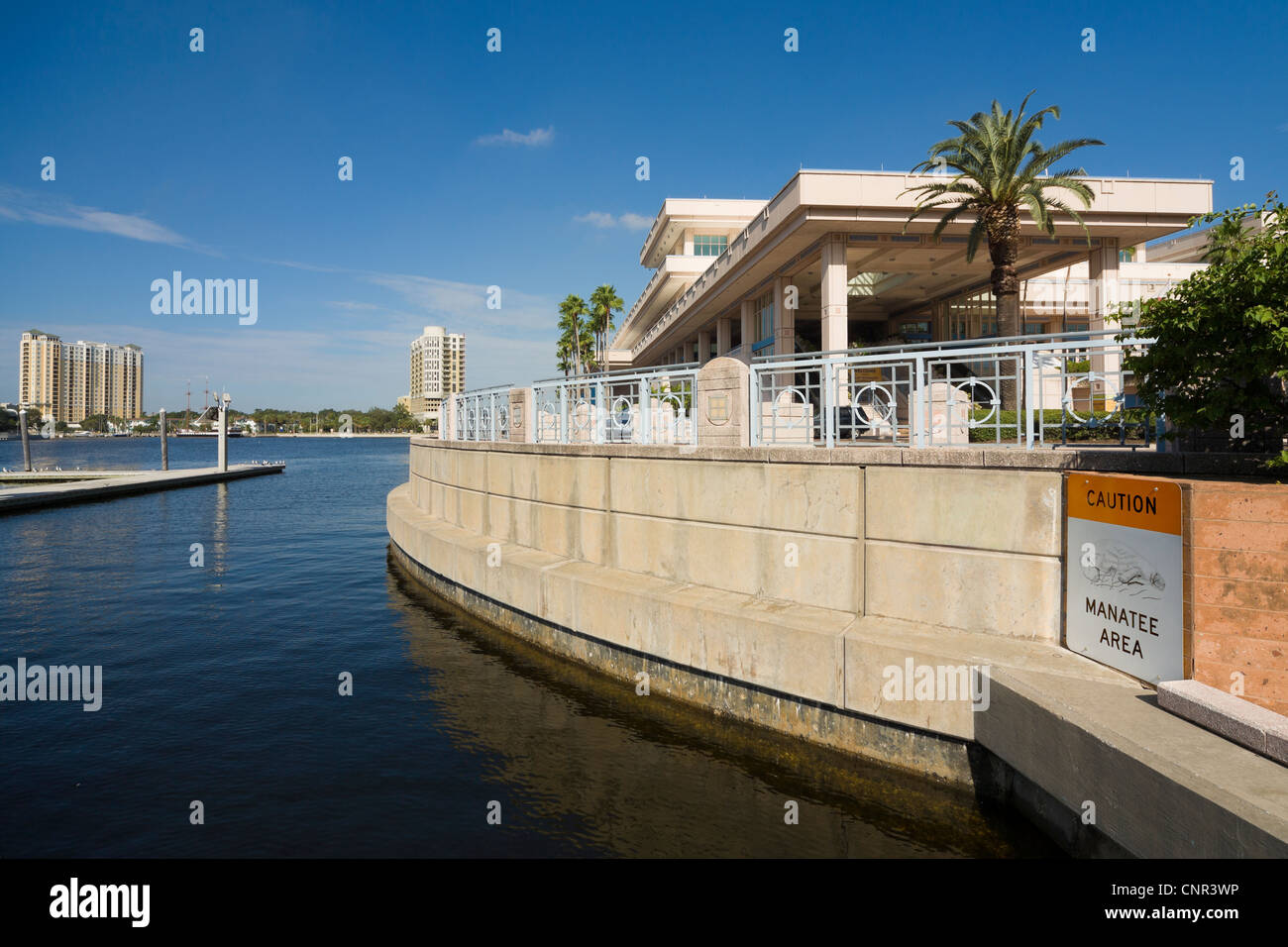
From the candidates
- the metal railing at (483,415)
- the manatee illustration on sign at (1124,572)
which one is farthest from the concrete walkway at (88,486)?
the manatee illustration on sign at (1124,572)

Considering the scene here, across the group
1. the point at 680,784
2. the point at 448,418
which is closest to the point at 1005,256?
the point at 448,418

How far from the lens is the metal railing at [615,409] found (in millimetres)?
10367

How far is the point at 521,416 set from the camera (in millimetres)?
13609

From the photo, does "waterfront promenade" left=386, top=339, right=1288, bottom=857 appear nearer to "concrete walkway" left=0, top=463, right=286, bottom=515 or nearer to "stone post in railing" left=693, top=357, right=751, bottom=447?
"stone post in railing" left=693, top=357, right=751, bottom=447

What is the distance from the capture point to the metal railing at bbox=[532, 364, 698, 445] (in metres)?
10.4

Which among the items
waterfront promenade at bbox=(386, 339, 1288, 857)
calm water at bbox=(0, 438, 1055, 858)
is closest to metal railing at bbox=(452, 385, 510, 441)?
Result: waterfront promenade at bbox=(386, 339, 1288, 857)

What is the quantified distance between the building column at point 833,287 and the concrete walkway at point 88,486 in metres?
33.2

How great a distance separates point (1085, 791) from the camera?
5.07 metres

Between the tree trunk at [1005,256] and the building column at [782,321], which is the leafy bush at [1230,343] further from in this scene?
the building column at [782,321]

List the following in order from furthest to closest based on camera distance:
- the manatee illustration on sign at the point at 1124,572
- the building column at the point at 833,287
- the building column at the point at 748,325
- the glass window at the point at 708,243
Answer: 1. the glass window at the point at 708,243
2. the building column at the point at 748,325
3. the building column at the point at 833,287
4. the manatee illustration on sign at the point at 1124,572

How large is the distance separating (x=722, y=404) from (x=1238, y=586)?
19.0ft

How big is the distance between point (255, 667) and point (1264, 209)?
1305 cm
